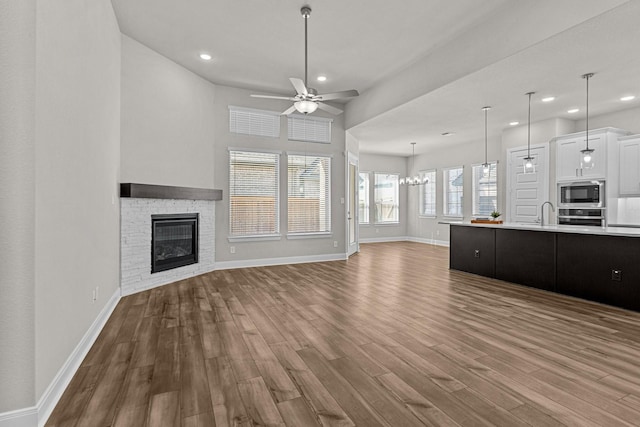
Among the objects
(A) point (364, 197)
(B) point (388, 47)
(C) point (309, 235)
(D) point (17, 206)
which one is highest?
(B) point (388, 47)

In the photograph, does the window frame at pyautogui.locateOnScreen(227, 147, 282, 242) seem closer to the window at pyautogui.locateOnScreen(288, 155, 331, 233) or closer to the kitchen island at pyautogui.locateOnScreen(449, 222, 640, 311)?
the window at pyautogui.locateOnScreen(288, 155, 331, 233)

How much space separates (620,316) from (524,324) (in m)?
1.26

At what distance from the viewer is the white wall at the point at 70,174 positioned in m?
1.91

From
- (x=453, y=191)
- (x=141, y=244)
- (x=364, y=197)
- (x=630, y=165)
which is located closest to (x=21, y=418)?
(x=141, y=244)

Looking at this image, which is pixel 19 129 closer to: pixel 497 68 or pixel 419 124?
pixel 497 68

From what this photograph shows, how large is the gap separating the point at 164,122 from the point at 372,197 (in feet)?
24.6

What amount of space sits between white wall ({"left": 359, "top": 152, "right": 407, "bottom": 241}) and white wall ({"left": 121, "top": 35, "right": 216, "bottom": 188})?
614cm

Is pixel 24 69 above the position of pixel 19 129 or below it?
above

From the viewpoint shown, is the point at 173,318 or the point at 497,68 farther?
the point at 497,68

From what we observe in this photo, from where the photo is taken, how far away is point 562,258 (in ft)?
14.8

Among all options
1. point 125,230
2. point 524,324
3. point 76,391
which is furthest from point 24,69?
point 524,324

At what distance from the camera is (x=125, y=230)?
4.45 metres

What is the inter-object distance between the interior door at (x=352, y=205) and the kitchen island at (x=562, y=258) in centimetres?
280

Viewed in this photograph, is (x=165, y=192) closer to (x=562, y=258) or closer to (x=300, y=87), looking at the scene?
(x=300, y=87)
